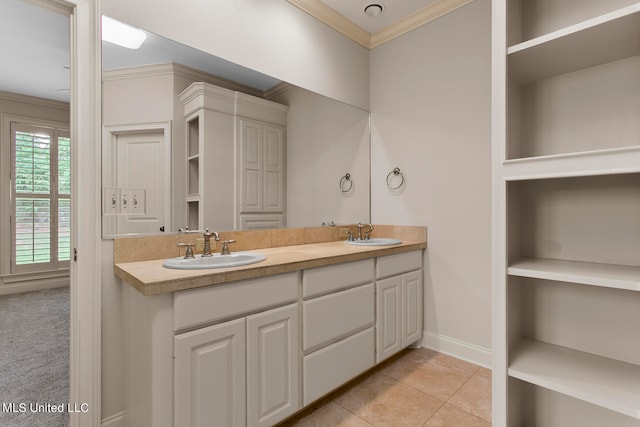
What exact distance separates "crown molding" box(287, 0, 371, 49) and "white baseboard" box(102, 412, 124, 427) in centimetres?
270

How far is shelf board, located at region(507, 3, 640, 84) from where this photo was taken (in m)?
0.94

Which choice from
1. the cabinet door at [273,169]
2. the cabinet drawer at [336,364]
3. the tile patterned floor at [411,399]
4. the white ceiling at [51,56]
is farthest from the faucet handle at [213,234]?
the tile patterned floor at [411,399]

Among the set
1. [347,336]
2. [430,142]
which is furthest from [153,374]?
[430,142]

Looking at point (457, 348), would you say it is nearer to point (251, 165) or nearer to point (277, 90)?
point (251, 165)

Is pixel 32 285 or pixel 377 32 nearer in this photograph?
pixel 377 32

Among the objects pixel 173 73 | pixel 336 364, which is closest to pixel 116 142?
pixel 173 73

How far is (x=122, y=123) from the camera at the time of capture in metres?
1.50

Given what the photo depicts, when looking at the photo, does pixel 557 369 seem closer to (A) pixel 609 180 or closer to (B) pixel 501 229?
(B) pixel 501 229

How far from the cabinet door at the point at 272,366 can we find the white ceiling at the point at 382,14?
2229 mm

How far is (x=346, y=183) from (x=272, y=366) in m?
1.65

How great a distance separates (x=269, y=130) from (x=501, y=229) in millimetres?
1541

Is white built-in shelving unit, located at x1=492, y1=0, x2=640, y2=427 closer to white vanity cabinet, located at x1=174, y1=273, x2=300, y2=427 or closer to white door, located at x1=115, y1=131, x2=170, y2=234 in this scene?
white vanity cabinet, located at x1=174, y1=273, x2=300, y2=427

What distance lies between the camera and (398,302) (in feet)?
7.17

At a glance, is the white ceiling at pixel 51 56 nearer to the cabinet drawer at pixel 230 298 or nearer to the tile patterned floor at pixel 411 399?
the cabinet drawer at pixel 230 298
